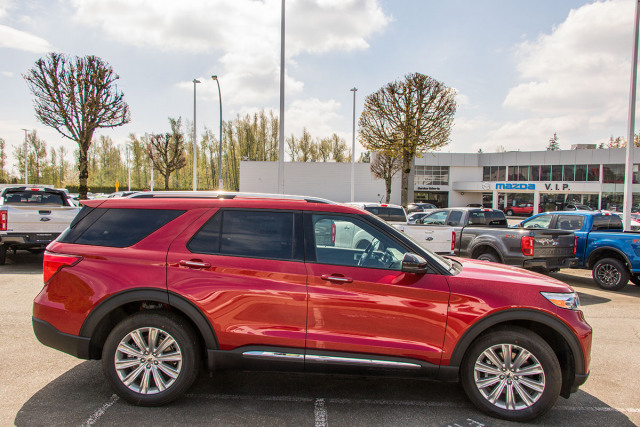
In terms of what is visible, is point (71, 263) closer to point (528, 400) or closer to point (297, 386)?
point (297, 386)

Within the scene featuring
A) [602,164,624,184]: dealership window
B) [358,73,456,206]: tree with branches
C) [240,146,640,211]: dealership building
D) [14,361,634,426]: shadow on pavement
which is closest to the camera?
[14,361,634,426]: shadow on pavement

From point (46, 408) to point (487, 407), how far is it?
11.8 ft

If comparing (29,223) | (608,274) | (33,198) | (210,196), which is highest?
(210,196)

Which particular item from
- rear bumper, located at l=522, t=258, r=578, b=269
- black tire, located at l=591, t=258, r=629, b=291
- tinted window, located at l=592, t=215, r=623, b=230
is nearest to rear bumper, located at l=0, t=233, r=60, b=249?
rear bumper, located at l=522, t=258, r=578, b=269

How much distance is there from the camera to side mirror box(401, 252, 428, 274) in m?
3.20

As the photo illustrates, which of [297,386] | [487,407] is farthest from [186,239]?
[487,407]

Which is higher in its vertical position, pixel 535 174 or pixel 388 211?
pixel 535 174

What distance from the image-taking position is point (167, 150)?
38.2 m

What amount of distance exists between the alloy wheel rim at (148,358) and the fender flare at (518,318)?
228 centimetres

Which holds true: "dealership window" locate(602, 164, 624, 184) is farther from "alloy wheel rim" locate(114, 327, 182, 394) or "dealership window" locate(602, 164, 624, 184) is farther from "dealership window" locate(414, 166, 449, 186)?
"alloy wheel rim" locate(114, 327, 182, 394)

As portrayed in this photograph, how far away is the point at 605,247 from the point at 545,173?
156ft

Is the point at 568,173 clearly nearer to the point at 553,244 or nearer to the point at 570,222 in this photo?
the point at 570,222

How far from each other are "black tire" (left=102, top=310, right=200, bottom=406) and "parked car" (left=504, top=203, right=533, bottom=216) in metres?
52.8

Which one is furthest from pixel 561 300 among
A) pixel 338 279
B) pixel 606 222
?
pixel 606 222
